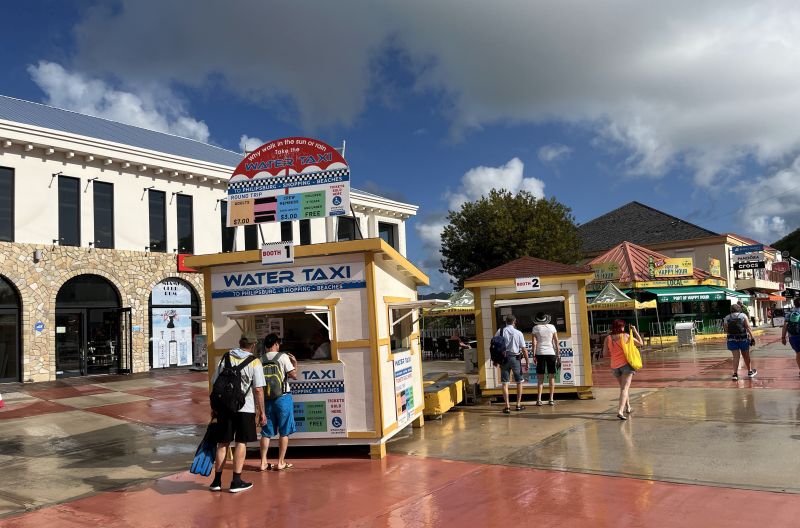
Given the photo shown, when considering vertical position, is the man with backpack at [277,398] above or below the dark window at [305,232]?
below

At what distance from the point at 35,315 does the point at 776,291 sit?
61.0 meters

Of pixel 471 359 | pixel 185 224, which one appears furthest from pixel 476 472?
pixel 185 224

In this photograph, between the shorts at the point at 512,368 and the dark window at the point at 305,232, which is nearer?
the shorts at the point at 512,368

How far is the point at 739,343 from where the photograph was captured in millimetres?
12641

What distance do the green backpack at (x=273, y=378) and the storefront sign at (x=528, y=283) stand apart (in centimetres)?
539

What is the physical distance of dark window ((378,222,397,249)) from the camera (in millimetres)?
31906

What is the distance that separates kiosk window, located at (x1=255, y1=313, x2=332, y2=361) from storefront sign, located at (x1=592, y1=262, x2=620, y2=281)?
81.7 ft

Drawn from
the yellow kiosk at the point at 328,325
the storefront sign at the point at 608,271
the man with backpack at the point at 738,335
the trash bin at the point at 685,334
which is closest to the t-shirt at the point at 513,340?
the yellow kiosk at the point at 328,325

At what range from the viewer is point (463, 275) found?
34.6m

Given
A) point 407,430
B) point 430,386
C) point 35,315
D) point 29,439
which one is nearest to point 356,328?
point 407,430

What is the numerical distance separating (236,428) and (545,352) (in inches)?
230

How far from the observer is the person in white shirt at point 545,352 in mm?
10398

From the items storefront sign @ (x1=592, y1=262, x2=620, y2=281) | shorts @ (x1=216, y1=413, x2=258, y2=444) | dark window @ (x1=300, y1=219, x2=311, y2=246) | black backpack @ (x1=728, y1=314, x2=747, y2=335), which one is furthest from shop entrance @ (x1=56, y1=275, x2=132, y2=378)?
storefront sign @ (x1=592, y1=262, x2=620, y2=281)

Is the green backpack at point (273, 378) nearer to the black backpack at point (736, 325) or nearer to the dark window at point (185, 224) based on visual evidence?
the black backpack at point (736, 325)
